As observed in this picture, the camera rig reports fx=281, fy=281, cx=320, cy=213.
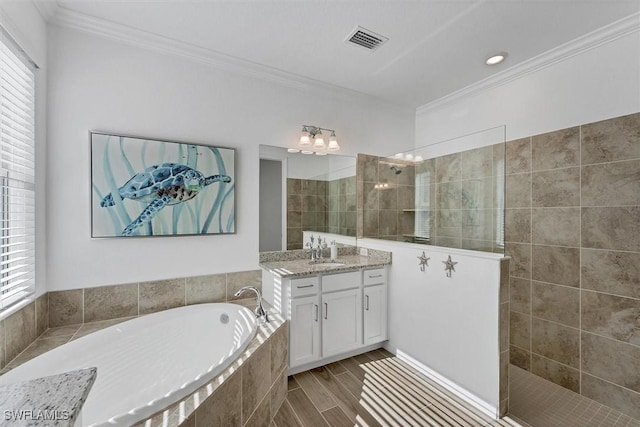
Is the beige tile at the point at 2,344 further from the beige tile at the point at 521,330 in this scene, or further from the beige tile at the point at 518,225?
the beige tile at the point at 521,330

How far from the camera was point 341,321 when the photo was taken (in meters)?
2.58

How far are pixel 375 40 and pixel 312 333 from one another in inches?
96.6

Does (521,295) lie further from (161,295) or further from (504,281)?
(161,295)

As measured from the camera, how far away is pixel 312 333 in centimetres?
243

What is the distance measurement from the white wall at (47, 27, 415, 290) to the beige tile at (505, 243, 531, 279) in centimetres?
229

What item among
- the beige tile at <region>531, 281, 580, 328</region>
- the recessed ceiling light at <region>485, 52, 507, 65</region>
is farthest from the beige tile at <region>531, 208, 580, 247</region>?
the recessed ceiling light at <region>485, 52, 507, 65</region>

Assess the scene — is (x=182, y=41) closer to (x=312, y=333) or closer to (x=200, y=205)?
(x=200, y=205)

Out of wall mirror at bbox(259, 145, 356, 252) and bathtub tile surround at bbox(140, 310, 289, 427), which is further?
wall mirror at bbox(259, 145, 356, 252)

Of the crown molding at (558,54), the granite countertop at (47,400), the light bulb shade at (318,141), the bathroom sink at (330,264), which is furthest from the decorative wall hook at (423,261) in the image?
the granite countertop at (47,400)

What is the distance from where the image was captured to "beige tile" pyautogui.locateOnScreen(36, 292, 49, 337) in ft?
5.87

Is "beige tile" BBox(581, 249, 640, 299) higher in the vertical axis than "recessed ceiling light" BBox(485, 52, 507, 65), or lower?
lower

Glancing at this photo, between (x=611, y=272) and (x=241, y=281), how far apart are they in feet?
9.36

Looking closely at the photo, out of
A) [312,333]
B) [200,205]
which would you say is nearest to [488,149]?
[312,333]

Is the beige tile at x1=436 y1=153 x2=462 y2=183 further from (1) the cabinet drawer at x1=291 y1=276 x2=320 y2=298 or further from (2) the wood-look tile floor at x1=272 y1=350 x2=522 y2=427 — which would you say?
(2) the wood-look tile floor at x1=272 y1=350 x2=522 y2=427
